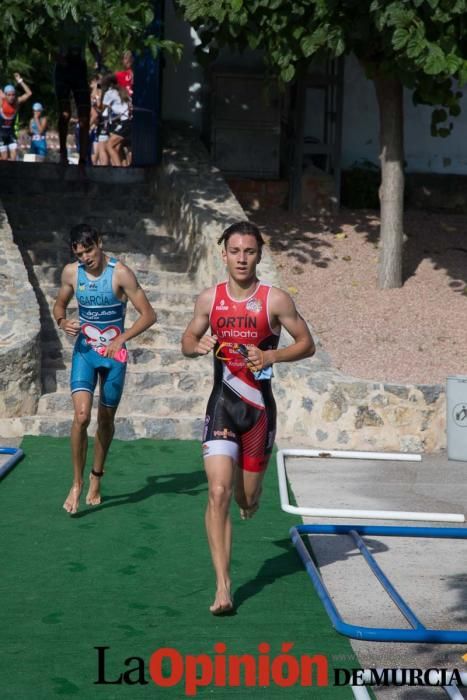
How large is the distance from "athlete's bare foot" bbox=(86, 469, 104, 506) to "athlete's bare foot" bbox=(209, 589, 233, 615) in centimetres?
276

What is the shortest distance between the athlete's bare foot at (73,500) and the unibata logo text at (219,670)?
288 centimetres

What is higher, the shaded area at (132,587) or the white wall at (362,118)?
the white wall at (362,118)

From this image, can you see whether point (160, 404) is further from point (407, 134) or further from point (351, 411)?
point (407, 134)

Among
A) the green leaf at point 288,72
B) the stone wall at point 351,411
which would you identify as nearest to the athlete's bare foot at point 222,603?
the stone wall at point 351,411

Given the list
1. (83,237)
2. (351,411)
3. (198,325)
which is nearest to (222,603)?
(198,325)

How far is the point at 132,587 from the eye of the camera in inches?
274

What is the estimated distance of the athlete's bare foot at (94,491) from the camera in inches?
353

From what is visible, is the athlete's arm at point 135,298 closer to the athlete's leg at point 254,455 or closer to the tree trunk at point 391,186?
the athlete's leg at point 254,455

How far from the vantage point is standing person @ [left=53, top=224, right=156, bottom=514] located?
8719mm

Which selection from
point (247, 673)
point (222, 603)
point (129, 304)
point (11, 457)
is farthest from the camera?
point (129, 304)

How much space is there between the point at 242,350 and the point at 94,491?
8.86 ft

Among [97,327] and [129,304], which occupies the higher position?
[97,327]

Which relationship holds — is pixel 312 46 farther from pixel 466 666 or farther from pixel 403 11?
pixel 466 666

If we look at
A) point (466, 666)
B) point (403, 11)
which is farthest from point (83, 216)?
point (466, 666)
